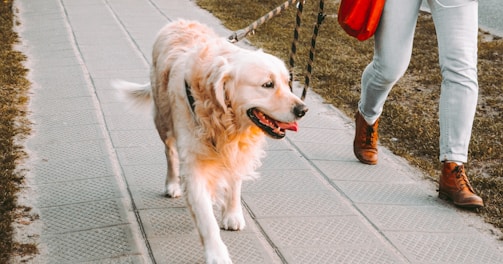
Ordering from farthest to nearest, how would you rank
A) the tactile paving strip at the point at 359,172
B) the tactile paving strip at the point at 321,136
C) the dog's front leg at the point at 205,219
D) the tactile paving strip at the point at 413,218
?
the tactile paving strip at the point at 321,136
the tactile paving strip at the point at 359,172
the tactile paving strip at the point at 413,218
the dog's front leg at the point at 205,219

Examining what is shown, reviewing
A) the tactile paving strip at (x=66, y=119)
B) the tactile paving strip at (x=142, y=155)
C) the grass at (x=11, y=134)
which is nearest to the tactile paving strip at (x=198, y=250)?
the grass at (x=11, y=134)

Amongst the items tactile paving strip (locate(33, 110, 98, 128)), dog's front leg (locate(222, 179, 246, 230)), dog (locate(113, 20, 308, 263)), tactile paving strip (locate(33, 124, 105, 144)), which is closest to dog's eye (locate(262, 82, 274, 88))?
dog (locate(113, 20, 308, 263))

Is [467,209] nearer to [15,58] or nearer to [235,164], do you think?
[235,164]

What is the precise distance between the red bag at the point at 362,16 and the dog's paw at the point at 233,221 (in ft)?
4.77

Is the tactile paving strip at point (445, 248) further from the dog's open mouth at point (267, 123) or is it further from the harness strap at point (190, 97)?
the harness strap at point (190, 97)

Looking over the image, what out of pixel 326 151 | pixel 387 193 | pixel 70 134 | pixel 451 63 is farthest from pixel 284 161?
pixel 70 134

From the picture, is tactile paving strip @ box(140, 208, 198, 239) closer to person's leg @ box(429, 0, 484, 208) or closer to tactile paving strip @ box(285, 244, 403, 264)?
tactile paving strip @ box(285, 244, 403, 264)

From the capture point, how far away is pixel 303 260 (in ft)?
12.2

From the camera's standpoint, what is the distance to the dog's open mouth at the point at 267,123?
3514 millimetres

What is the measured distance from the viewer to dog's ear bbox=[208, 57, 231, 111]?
343cm

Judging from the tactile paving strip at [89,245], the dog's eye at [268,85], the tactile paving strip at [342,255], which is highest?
the dog's eye at [268,85]

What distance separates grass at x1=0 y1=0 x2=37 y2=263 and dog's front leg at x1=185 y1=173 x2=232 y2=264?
864mm

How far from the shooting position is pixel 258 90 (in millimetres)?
3449

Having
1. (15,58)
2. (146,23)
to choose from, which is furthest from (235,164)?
(146,23)
